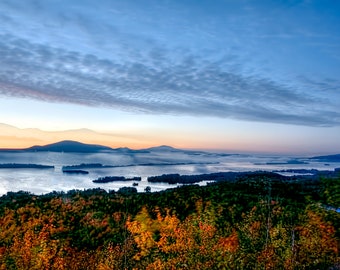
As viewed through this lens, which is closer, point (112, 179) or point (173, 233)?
point (173, 233)

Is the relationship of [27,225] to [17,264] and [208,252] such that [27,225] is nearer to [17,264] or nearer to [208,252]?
[17,264]

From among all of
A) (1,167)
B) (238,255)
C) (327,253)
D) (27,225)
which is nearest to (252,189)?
(238,255)

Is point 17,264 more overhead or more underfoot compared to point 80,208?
more underfoot

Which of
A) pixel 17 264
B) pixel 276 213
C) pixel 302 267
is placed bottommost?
pixel 17 264

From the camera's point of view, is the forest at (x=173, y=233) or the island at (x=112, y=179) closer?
the forest at (x=173, y=233)

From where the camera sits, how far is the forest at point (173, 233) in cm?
2967

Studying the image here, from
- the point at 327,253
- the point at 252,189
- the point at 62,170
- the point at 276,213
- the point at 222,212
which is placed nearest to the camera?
the point at 327,253

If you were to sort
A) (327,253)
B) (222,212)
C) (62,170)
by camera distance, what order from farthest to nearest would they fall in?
(62,170) < (222,212) < (327,253)

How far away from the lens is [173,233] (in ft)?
121

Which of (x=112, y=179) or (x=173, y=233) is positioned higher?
(x=112, y=179)

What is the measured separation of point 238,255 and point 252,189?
22.8 metres

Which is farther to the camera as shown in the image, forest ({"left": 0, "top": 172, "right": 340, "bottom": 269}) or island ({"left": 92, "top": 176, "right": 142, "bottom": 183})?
island ({"left": 92, "top": 176, "right": 142, "bottom": 183})

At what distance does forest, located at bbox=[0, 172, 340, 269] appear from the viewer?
97.4ft

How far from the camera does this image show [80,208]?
49.2 metres
